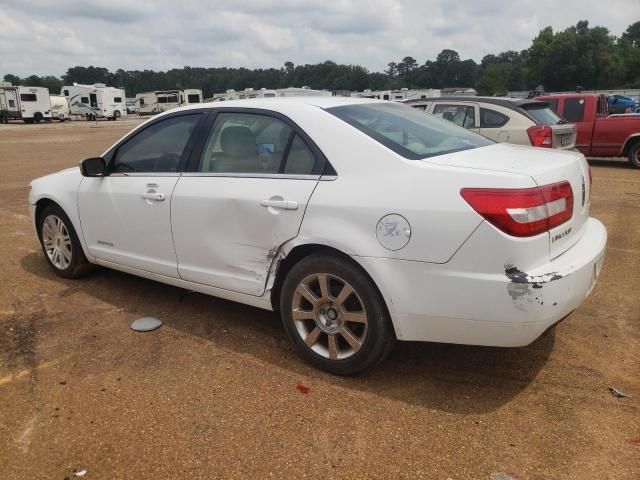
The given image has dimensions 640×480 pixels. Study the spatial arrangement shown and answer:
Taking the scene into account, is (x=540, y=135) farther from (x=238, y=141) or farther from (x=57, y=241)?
(x=57, y=241)

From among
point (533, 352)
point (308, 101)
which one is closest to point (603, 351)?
point (533, 352)

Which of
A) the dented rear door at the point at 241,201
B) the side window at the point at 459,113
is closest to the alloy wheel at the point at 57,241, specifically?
the dented rear door at the point at 241,201

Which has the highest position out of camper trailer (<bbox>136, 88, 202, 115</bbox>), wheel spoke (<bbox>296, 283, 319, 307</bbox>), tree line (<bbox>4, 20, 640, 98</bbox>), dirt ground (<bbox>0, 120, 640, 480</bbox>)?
tree line (<bbox>4, 20, 640, 98</bbox>)

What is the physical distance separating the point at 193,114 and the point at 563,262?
270 centimetres

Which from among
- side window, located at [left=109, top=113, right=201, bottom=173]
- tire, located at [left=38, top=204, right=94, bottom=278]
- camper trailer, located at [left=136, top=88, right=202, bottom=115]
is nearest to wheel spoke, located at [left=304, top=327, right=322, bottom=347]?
side window, located at [left=109, top=113, right=201, bottom=173]

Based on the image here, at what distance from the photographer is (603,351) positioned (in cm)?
351

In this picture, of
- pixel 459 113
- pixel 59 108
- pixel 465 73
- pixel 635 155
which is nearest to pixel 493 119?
pixel 459 113

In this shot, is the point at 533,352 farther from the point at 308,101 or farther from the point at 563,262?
the point at 308,101

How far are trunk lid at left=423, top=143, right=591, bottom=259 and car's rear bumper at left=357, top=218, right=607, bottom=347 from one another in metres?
0.11

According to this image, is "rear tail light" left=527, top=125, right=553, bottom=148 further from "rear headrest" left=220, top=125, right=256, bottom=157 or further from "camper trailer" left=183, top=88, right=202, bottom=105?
"camper trailer" left=183, top=88, right=202, bottom=105

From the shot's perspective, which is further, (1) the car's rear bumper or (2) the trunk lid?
(2) the trunk lid

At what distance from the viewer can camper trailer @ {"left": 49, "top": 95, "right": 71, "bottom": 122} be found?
1938 inches

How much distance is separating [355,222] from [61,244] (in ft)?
10.9

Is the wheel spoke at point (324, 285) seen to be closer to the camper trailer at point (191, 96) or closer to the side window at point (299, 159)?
the side window at point (299, 159)
